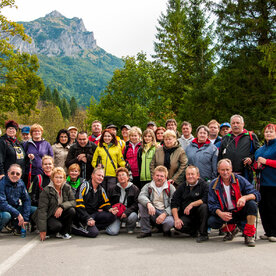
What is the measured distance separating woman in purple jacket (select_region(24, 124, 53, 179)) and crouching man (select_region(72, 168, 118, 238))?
5.24 feet

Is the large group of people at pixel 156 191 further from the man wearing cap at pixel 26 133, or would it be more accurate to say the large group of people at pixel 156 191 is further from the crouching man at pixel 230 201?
the man wearing cap at pixel 26 133

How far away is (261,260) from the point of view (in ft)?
15.7

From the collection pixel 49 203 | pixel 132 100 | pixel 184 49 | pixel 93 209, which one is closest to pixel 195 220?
pixel 93 209

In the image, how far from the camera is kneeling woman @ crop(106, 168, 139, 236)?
6859mm

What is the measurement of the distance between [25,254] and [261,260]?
3.68m

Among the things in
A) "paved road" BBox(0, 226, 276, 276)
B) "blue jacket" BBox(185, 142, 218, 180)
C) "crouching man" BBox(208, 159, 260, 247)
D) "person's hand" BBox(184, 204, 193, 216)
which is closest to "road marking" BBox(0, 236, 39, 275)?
"paved road" BBox(0, 226, 276, 276)

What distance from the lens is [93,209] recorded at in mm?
6980

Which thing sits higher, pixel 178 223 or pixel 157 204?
pixel 157 204

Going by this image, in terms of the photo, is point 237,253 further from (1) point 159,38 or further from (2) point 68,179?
(1) point 159,38

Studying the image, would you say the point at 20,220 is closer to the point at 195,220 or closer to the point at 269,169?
the point at 195,220

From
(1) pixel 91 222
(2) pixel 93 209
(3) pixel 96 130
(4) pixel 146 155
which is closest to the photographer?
(1) pixel 91 222

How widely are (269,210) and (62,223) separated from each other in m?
4.09

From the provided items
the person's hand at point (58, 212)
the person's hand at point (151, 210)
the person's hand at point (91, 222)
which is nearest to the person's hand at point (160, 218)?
the person's hand at point (151, 210)

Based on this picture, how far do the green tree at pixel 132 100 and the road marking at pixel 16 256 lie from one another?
13.4 metres
